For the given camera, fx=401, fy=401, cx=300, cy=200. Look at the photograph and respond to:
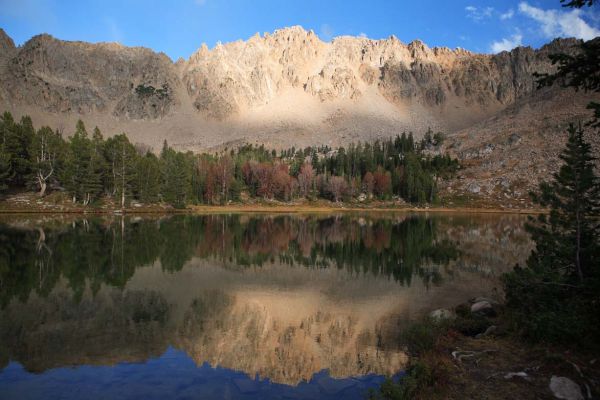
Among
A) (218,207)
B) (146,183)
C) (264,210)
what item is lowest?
(264,210)

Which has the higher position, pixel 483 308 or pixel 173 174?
pixel 173 174

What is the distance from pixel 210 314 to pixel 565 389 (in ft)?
57.9

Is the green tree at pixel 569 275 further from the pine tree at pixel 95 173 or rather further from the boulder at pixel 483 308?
the pine tree at pixel 95 173

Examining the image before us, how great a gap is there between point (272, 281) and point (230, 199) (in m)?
118

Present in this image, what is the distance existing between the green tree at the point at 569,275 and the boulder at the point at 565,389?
2.66 m

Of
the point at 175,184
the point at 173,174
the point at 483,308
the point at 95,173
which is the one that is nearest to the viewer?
the point at 483,308

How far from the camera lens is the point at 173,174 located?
122 metres

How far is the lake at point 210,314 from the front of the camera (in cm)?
1541

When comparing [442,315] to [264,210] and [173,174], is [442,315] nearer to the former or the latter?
[173,174]

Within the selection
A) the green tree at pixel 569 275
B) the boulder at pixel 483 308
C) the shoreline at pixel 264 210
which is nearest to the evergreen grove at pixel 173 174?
the shoreline at pixel 264 210

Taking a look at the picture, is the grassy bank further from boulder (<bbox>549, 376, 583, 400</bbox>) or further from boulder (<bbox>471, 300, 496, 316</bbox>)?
boulder (<bbox>549, 376, 583, 400</bbox>)

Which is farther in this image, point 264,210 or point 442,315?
point 264,210

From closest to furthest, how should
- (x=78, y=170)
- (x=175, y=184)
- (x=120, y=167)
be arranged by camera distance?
1. (x=78, y=170)
2. (x=120, y=167)
3. (x=175, y=184)

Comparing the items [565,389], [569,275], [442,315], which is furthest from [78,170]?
[565,389]
